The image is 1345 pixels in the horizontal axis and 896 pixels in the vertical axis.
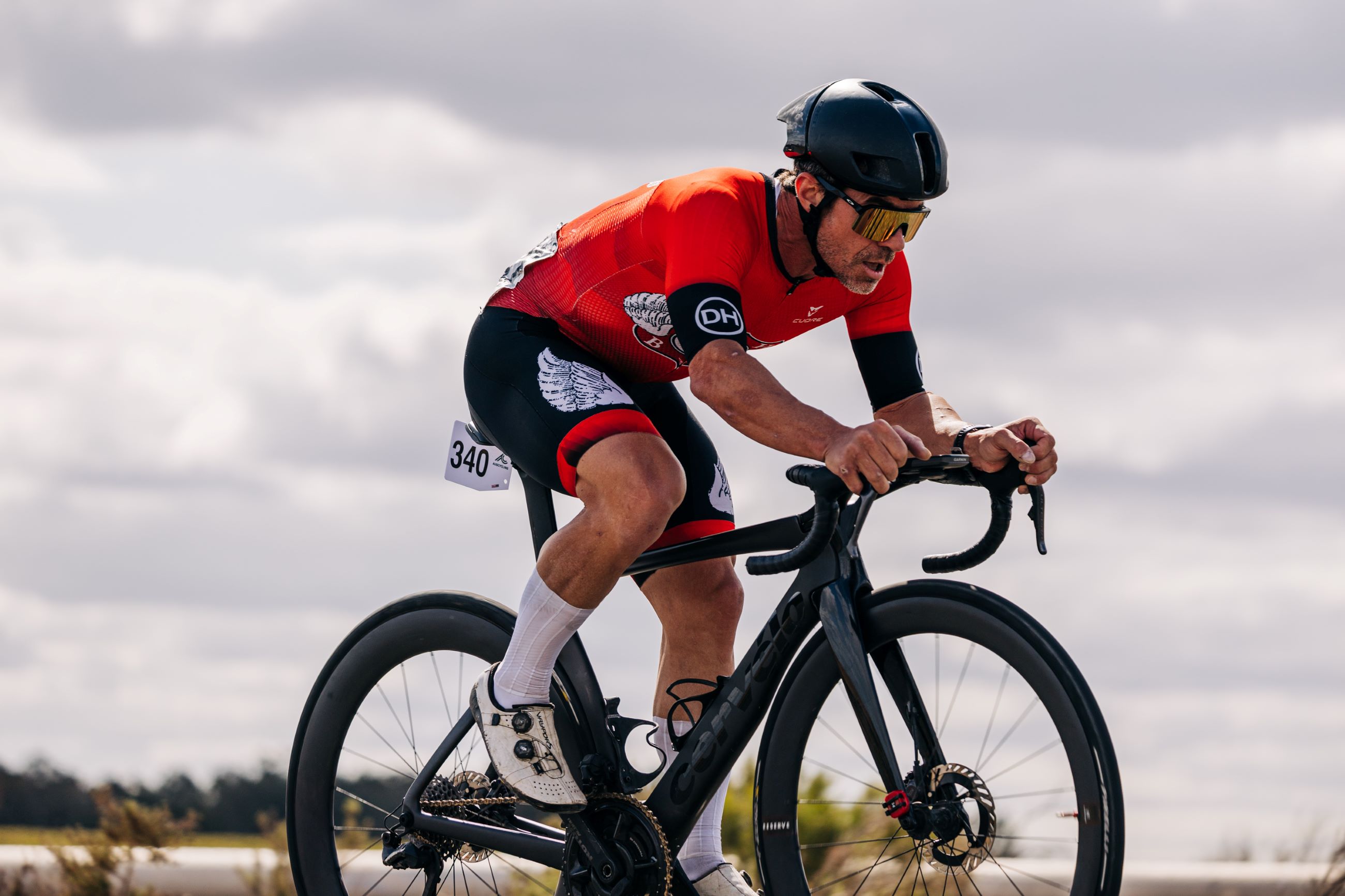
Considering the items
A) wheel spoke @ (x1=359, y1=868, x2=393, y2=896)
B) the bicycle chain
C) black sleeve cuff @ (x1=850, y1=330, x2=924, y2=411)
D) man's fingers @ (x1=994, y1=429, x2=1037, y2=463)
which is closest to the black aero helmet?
black sleeve cuff @ (x1=850, y1=330, x2=924, y2=411)

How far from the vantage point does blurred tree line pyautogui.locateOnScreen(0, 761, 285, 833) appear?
7055 mm

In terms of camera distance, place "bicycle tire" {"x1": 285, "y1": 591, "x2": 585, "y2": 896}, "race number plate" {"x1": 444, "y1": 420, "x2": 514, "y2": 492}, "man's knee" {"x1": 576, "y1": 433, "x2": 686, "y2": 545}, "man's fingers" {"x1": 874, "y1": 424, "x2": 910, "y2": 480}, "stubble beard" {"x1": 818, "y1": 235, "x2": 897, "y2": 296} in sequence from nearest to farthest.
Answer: "man's fingers" {"x1": 874, "y1": 424, "x2": 910, "y2": 480}, "man's knee" {"x1": 576, "y1": 433, "x2": 686, "y2": 545}, "stubble beard" {"x1": 818, "y1": 235, "x2": 897, "y2": 296}, "race number plate" {"x1": 444, "y1": 420, "x2": 514, "y2": 492}, "bicycle tire" {"x1": 285, "y1": 591, "x2": 585, "y2": 896}

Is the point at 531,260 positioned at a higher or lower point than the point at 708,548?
higher

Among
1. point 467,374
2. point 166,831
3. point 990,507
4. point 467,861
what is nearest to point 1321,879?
point 990,507

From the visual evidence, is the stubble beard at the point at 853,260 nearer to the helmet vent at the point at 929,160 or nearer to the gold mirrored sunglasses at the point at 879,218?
the gold mirrored sunglasses at the point at 879,218

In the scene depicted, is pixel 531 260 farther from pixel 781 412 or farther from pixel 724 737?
pixel 724 737

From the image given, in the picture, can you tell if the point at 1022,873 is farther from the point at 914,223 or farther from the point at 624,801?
the point at 914,223

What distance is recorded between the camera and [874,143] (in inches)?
148

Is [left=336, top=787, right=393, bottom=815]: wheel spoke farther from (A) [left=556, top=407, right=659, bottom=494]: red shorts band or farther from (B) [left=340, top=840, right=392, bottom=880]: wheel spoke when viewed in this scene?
(A) [left=556, top=407, right=659, bottom=494]: red shorts band

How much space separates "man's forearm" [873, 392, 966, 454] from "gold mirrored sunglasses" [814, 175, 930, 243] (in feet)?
1.68

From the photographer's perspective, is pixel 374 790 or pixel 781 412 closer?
pixel 781 412

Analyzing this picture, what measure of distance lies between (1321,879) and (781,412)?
325 centimetres

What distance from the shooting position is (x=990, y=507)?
3.63 metres

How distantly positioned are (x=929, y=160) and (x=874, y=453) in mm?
907
